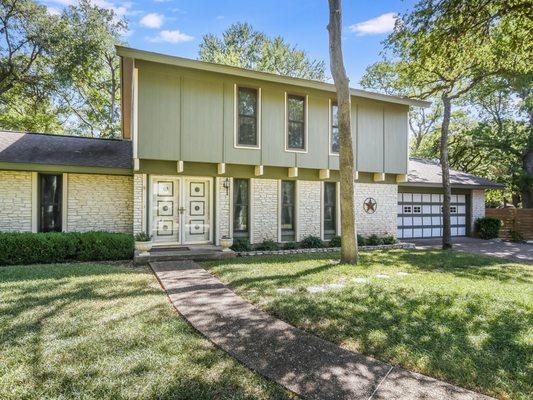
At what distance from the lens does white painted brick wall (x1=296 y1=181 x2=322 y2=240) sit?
11.1 meters

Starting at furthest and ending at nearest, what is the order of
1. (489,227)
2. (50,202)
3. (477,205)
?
1. (477,205)
2. (489,227)
3. (50,202)

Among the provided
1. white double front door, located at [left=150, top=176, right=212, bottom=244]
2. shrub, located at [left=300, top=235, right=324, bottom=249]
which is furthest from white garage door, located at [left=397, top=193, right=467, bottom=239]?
white double front door, located at [left=150, top=176, right=212, bottom=244]

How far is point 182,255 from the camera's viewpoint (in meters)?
8.54

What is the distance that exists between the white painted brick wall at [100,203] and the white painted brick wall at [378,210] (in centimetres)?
798

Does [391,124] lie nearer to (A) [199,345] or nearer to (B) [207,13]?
(B) [207,13]

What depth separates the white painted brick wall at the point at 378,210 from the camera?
39.5ft

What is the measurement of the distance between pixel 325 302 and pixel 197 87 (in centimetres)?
699

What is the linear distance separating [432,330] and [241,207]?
7.20 m

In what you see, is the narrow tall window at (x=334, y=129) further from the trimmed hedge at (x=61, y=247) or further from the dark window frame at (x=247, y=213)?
the trimmed hedge at (x=61, y=247)

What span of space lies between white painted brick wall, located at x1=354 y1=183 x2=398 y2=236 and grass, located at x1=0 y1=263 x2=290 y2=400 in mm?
8576

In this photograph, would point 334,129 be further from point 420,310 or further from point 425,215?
point 420,310

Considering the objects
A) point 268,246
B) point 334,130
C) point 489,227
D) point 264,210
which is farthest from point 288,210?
point 489,227

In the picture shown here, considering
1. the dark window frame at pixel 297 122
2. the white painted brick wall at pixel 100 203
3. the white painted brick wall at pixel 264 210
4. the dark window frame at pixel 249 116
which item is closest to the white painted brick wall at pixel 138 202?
the white painted brick wall at pixel 100 203

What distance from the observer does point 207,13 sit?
11.3 m
